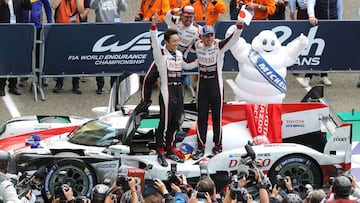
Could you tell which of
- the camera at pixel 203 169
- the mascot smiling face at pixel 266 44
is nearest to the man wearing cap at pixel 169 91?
the camera at pixel 203 169

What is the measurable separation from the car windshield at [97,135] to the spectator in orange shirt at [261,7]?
201 inches

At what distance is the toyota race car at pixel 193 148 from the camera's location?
13461 millimetres

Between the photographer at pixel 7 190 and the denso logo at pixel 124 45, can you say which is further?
the denso logo at pixel 124 45

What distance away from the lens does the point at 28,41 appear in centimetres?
1758

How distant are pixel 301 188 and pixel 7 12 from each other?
6408mm

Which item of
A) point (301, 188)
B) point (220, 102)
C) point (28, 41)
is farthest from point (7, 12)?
point (301, 188)

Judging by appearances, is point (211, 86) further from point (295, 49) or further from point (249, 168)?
point (249, 168)

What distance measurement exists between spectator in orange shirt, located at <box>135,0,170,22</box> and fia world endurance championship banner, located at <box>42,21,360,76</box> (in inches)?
13.0

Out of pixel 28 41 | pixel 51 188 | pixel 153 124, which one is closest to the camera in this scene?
pixel 51 188

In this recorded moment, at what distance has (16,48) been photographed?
57.6ft

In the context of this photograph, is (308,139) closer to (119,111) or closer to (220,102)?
(220,102)

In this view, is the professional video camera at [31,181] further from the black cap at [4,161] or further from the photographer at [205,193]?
the photographer at [205,193]

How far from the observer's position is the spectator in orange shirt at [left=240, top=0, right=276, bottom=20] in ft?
60.3

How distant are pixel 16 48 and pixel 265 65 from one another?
185 inches
